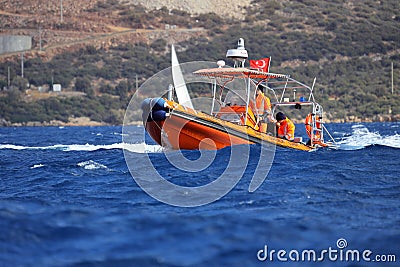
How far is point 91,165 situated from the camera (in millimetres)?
18453

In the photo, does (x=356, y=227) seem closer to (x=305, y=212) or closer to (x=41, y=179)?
(x=305, y=212)

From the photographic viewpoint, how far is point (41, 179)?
15.7m

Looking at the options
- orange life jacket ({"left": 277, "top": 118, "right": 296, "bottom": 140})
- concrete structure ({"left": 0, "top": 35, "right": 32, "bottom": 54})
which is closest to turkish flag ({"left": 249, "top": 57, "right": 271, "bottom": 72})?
orange life jacket ({"left": 277, "top": 118, "right": 296, "bottom": 140})

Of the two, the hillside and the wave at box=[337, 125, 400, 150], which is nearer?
the wave at box=[337, 125, 400, 150]

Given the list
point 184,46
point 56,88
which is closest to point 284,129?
point 56,88

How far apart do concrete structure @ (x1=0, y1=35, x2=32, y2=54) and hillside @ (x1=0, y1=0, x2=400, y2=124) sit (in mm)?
1888

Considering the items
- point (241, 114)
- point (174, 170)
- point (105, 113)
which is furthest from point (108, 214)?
point (105, 113)

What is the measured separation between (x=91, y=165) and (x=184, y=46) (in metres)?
86.9

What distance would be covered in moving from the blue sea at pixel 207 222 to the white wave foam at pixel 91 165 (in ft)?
6.00

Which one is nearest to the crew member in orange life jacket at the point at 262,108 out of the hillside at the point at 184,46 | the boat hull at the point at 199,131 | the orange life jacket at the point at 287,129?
the orange life jacket at the point at 287,129

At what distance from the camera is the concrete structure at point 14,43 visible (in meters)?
102

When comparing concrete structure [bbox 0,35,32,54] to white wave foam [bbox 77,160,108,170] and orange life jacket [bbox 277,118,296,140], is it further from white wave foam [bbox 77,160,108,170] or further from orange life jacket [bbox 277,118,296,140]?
white wave foam [bbox 77,160,108,170]

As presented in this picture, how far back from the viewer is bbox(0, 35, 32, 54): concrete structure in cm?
10175

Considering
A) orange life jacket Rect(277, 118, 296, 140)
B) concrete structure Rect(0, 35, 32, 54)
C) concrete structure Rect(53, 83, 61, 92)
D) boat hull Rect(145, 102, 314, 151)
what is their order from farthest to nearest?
concrete structure Rect(0, 35, 32, 54) → concrete structure Rect(53, 83, 61, 92) → orange life jacket Rect(277, 118, 296, 140) → boat hull Rect(145, 102, 314, 151)
